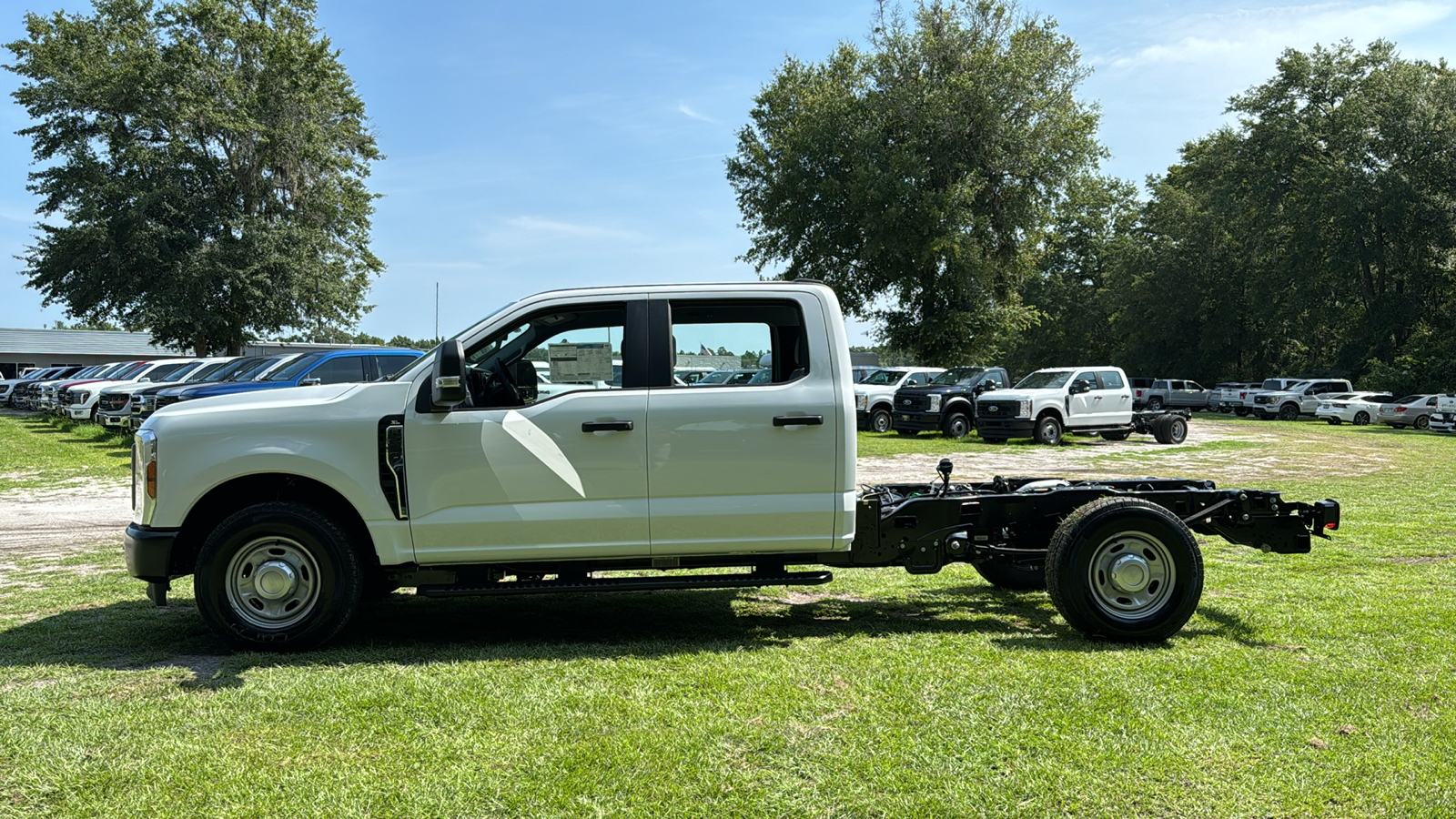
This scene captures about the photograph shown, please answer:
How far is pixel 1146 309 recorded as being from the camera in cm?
5941

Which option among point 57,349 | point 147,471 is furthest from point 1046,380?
point 57,349

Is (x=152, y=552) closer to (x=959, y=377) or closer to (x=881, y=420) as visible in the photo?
(x=959, y=377)

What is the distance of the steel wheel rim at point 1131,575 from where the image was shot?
575 cm

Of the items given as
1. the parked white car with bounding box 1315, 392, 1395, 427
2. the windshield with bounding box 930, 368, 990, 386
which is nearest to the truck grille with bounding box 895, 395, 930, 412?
the windshield with bounding box 930, 368, 990, 386

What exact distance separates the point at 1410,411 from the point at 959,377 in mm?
19439

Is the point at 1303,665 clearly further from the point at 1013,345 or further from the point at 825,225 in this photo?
the point at 1013,345

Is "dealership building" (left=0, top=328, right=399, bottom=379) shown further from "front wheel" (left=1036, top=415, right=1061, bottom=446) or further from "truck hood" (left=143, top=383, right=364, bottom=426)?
"truck hood" (left=143, top=383, right=364, bottom=426)

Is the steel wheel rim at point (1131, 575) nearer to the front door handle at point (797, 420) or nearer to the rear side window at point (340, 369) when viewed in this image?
the front door handle at point (797, 420)

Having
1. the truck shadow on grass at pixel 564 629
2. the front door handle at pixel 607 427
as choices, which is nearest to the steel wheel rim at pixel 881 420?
the truck shadow on grass at pixel 564 629

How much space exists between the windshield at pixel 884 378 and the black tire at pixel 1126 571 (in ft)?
78.6

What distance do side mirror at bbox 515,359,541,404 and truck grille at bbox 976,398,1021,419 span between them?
65.1ft

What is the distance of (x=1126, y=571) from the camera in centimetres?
575

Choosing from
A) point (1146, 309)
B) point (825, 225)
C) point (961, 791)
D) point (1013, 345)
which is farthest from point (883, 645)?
point (1013, 345)

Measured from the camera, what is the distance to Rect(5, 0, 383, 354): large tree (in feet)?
130
